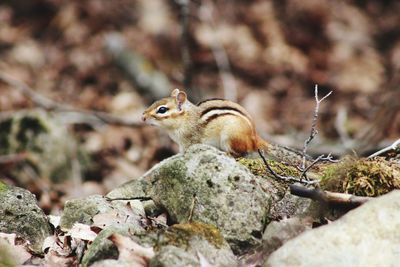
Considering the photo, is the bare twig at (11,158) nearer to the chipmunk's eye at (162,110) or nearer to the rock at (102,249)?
the chipmunk's eye at (162,110)

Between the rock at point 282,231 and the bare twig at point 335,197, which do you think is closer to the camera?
the rock at point 282,231

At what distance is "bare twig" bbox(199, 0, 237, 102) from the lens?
14273 mm

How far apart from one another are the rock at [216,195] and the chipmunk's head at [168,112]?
Answer: 1549 mm

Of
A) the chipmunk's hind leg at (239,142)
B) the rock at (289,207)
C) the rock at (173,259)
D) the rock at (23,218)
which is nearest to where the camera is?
the rock at (173,259)

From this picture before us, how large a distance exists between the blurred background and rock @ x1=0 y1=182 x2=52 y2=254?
5.73 m

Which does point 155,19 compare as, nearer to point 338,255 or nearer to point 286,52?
point 286,52

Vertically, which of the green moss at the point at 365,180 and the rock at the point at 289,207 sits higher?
the green moss at the point at 365,180

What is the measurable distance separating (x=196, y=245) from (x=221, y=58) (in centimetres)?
1094

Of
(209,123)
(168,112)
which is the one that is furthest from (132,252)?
(168,112)

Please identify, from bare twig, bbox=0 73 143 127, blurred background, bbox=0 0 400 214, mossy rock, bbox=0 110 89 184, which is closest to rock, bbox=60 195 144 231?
mossy rock, bbox=0 110 89 184

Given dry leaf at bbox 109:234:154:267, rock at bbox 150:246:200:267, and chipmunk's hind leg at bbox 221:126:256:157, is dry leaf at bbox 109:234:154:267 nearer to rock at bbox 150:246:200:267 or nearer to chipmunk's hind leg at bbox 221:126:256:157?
rock at bbox 150:246:200:267

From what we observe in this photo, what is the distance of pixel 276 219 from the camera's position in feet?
16.5

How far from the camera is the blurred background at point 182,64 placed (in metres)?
12.4

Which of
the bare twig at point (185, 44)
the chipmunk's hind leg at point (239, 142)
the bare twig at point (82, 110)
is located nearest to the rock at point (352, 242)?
the chipmunk's hind leg at point (239, 142)
